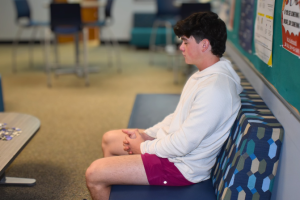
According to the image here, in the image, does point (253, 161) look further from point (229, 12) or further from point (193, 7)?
point (193, 7)

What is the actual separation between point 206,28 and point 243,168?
584mm

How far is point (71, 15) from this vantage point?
4074 mm

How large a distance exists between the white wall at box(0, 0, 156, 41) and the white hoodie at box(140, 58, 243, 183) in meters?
6.03

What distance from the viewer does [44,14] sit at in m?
7.27

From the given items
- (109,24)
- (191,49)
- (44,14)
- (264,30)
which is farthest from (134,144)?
(44,14)

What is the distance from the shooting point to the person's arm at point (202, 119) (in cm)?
132

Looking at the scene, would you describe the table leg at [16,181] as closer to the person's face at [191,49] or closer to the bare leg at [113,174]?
the bare leg at [113,174]

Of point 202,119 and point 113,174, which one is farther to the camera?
point 113,174

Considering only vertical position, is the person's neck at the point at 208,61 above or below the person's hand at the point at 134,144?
above

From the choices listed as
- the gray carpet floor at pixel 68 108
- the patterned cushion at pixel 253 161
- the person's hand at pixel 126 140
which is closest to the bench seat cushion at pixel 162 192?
the patterned cushion at pixel 253 161

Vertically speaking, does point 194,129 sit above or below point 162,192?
above

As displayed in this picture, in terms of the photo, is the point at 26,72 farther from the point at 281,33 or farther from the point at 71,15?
the point at 281,33

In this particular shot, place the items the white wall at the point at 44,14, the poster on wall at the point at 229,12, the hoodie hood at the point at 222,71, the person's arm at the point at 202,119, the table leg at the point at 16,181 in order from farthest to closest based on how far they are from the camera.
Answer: the white wall at the point at 44,14, the poster on wall at the point at 229,12, the table leg at the point at 16,181, the hoodie hood at the point at 222,71, the person's arm at the point at 202,119

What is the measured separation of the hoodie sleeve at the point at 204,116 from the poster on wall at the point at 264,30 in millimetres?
361
